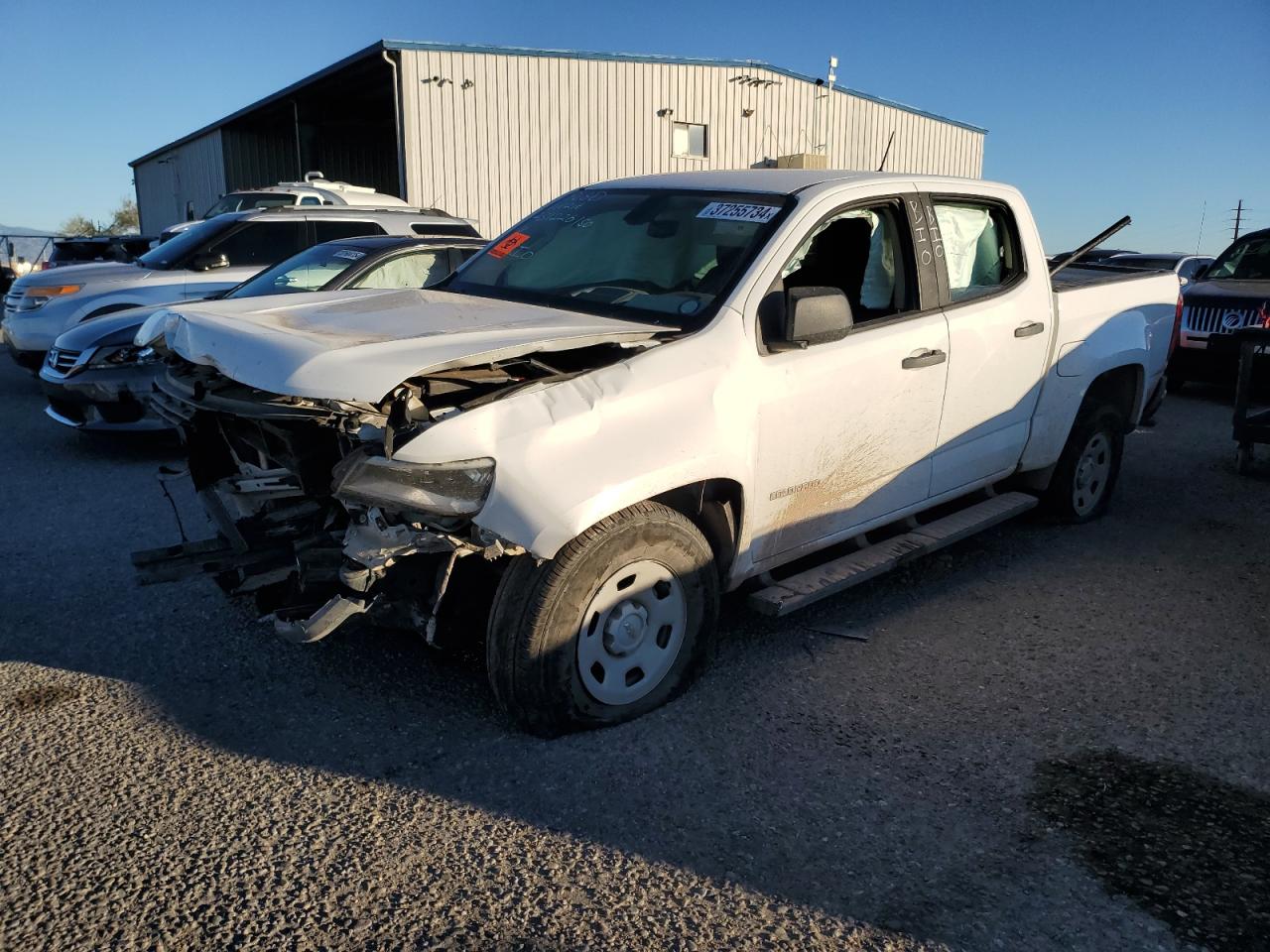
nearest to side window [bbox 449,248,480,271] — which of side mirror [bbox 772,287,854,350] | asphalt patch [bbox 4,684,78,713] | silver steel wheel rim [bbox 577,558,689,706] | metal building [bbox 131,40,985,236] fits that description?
side mirror [bbox 772,287,854,350]

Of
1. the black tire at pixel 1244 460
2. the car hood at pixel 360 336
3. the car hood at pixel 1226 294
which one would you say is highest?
the car hood at pixel 360 336

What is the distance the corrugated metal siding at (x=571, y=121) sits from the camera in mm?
18875

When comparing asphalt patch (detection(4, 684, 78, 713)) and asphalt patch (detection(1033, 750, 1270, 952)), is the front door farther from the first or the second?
asphalt patch (detection(4, 684, 78, 713))

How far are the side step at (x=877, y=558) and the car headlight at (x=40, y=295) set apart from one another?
A: 824 centimetres

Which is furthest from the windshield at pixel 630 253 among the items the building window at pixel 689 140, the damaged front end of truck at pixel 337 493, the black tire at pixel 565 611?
the building window at pixel 689 140

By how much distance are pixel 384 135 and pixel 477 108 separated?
11369mm

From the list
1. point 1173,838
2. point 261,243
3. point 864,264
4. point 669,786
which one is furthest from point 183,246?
point 1173,838

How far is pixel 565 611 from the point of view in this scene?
321cm

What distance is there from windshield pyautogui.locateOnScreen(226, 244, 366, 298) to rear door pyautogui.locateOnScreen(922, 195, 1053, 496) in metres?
4.53

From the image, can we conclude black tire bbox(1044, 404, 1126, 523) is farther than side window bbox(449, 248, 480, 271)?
No

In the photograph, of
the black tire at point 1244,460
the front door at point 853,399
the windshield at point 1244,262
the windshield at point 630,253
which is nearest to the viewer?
the front door at point 853,399

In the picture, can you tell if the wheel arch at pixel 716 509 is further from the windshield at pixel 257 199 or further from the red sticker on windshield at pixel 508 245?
the windshield at pixel 257 199

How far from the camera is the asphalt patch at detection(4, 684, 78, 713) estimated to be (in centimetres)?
362

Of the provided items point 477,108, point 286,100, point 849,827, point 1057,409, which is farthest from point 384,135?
point 849,827
